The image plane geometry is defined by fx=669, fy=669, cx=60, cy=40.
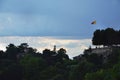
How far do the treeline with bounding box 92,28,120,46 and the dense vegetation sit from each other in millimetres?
2657

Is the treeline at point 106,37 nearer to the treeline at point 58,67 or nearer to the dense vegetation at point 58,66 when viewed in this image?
the dense vegetation at point 58,66

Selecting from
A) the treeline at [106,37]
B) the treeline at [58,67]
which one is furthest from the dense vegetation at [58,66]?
the treeline at [106,37]

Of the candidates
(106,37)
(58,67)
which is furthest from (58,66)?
(106,37)

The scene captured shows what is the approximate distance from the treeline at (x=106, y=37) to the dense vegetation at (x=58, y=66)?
8.72 ft

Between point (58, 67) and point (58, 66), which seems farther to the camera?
point (58, 66)

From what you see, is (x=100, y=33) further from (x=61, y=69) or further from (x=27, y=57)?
(x=27, y=57)

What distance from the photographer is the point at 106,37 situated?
156m

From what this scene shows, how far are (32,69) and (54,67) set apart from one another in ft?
28.2

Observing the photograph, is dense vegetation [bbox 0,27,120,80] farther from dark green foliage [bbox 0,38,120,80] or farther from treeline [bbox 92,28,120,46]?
treeline [bbox 92,28,120,46]

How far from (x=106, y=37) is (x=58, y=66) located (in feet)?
42.9

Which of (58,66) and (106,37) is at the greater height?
(106,37)

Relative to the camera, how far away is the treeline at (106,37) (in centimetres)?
15625

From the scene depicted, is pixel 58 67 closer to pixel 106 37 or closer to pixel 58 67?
pixel 58 67

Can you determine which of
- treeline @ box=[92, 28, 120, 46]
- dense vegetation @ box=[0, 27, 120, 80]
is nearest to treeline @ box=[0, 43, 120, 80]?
dense vegetation @ box=[0, 27, 120, 80]
